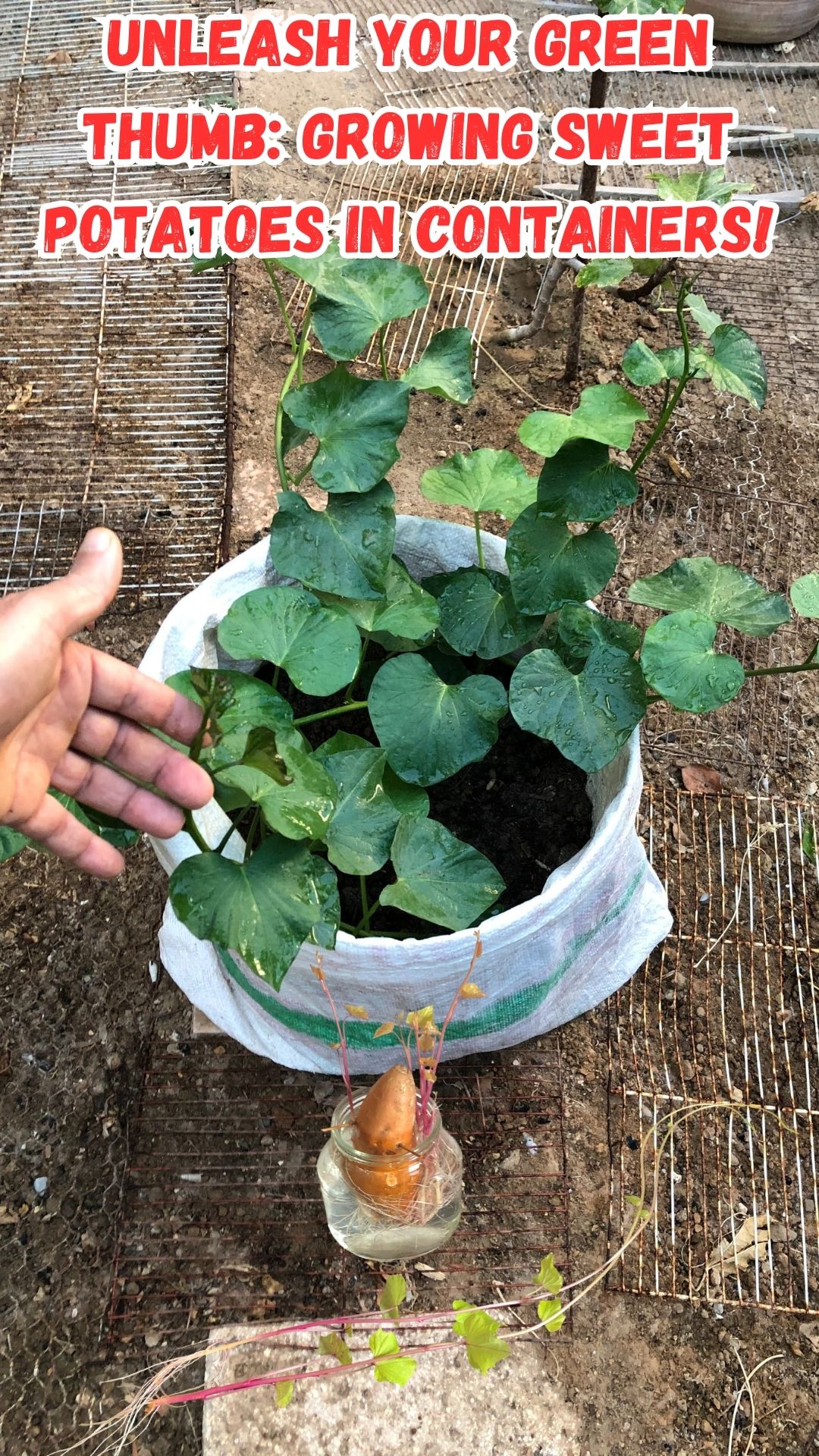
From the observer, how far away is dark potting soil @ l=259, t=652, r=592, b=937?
1.31m

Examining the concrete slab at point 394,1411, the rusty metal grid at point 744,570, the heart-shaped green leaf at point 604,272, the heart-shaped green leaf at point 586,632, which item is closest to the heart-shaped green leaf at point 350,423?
the heart-shaped green leaf at point 586,632

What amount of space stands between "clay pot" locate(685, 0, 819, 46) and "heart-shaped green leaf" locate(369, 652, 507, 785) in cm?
260

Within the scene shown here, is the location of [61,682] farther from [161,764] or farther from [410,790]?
[410,790]

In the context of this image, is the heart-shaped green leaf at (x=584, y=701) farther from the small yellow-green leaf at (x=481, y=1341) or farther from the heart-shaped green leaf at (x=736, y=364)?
the small yellow-green leaf at (x=481, y=1341)

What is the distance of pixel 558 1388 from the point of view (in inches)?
49.5

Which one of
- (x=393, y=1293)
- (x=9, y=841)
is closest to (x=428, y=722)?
(x=9, y=841)

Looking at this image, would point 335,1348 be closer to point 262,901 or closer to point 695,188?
point 262,901

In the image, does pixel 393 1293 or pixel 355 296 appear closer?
pixel 393 1293

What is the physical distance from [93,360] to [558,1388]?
76.4 inches

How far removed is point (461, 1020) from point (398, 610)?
49 cm

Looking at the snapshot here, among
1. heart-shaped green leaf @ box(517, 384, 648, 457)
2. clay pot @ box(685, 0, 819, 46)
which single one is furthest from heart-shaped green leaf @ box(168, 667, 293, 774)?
A: clay pot @ box(685, 0, 819, 46)

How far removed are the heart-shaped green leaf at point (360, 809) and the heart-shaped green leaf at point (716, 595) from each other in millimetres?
349

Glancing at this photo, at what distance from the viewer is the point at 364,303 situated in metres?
1.22

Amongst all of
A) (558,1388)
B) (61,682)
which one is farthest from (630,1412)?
(61,682)
